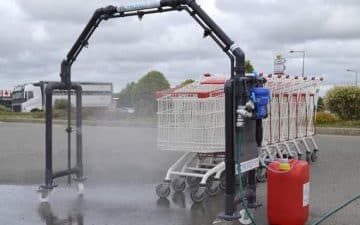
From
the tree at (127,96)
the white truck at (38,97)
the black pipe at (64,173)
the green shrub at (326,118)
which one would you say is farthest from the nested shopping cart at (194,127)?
the white truck at (38,97)

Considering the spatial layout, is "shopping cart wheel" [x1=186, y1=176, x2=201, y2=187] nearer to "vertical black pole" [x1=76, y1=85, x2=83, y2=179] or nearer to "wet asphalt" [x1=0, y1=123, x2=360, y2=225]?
"wet asphalt" [x1=0, y1=123, x2=360, y2=225]

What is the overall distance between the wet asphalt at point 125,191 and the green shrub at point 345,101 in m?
5.08

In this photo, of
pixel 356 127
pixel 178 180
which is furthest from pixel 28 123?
pixel 178 180

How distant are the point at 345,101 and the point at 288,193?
1494 centimetres

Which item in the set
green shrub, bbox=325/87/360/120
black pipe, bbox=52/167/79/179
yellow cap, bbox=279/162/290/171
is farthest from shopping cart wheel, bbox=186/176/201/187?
green shrub, bbox=325/87/360/120

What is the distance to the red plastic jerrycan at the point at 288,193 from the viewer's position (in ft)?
20.5

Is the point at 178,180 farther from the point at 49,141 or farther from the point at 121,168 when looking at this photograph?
the point at 121,168

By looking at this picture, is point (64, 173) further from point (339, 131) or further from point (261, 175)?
Answer: point (339, 131)

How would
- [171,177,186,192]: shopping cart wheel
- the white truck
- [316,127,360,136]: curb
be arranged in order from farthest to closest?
the white truck
[316,127,360,136]: curb
[171,177,186,192]: shopping cart wheel

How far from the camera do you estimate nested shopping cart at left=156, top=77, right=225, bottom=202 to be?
8250 mm

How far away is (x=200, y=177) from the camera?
8430 mm

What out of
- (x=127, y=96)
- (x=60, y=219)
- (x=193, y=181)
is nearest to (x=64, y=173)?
(x=60, y=219)

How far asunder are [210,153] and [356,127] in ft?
38.7

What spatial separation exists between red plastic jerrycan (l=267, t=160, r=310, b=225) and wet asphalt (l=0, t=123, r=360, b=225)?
1.91ft
